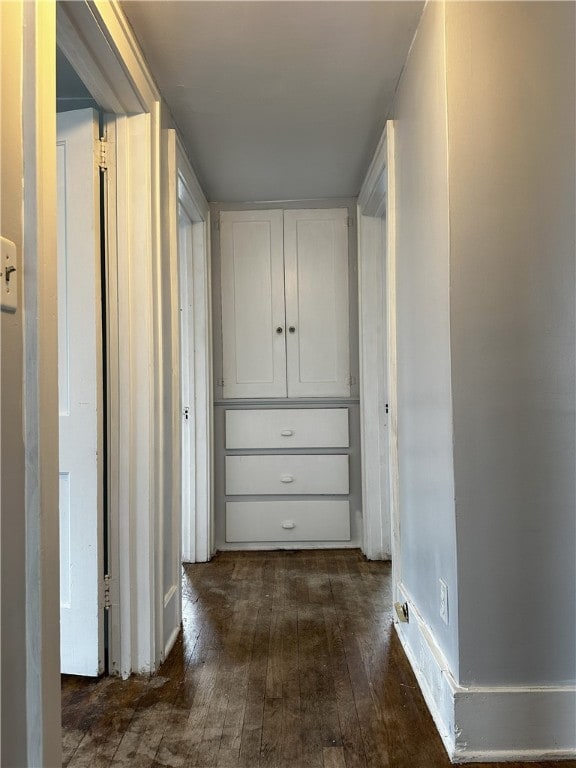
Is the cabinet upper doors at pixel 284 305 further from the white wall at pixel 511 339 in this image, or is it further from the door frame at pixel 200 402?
the white wall at pixel 511 339

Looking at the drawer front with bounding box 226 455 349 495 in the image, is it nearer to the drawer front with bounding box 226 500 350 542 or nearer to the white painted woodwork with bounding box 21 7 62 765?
the drawer front with bounding box 226 500 350 542

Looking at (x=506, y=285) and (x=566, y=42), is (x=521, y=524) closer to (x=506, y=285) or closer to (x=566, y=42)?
(x=506, y=285)

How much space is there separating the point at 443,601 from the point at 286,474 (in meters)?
1.72

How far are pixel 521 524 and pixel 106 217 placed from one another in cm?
156

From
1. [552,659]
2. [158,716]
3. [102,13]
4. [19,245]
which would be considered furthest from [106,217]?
[552,659]

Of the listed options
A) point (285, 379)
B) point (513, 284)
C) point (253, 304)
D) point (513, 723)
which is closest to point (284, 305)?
point (253, 304)

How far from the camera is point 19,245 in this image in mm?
912

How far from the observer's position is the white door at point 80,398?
1.71 metres

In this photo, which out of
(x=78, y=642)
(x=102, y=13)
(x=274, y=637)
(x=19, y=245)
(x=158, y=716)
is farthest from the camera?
(x=274, y=637)

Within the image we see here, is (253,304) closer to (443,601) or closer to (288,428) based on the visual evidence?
(288,428)

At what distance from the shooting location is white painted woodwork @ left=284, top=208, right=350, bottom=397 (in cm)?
314

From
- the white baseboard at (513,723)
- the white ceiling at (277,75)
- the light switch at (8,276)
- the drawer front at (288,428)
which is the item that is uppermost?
the white ceiling at (277,75)

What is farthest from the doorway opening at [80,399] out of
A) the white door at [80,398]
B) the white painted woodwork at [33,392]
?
the white painted woodwork at [33,392]

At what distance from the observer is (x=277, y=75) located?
1.85 meters
